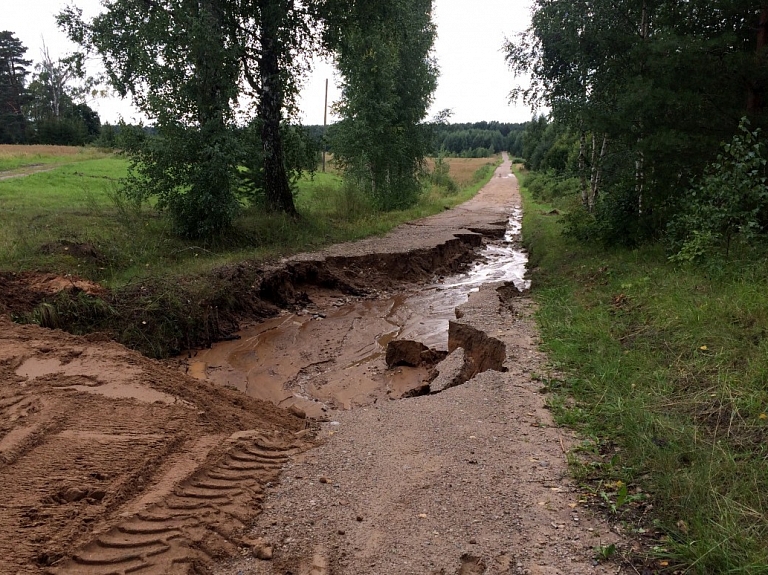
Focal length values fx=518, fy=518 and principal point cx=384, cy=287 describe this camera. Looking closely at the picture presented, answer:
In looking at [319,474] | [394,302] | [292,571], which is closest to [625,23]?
[394,302]

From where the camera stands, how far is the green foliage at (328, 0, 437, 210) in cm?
1722

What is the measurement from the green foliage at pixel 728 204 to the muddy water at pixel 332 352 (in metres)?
3.79

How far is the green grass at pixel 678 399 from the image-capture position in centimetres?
280

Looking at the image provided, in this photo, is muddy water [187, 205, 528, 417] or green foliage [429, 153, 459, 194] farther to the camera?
green foliage [429, 153, 459, 194]

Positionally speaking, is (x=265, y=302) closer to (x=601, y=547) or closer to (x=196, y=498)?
(x=196, y=498)

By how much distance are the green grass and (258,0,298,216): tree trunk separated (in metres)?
8.43

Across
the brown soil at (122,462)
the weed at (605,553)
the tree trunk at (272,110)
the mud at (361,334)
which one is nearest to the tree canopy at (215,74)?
the tree trunk at (272,110)

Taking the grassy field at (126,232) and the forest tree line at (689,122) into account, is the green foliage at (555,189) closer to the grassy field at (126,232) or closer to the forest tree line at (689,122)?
the grassy field at (126,232)

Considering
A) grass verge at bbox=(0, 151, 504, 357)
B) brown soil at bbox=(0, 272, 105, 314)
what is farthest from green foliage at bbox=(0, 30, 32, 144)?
brown soil at bbox=(0, 272, 105, 314)

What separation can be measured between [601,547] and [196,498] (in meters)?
2.31

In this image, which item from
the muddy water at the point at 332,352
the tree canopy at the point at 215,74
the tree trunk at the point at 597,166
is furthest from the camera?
the tree trunk at the point at 597,166

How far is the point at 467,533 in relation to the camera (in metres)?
2.90

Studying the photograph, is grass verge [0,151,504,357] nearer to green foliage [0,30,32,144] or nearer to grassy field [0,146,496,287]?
grassy field [0,146,496,287]

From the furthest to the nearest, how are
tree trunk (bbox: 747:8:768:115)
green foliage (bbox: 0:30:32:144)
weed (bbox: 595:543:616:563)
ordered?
green foliage (bbox: 0:30:32:144)
tree trunk (bbox: 747:8:768:115)
weed (bbox: 595:543:616:563)
